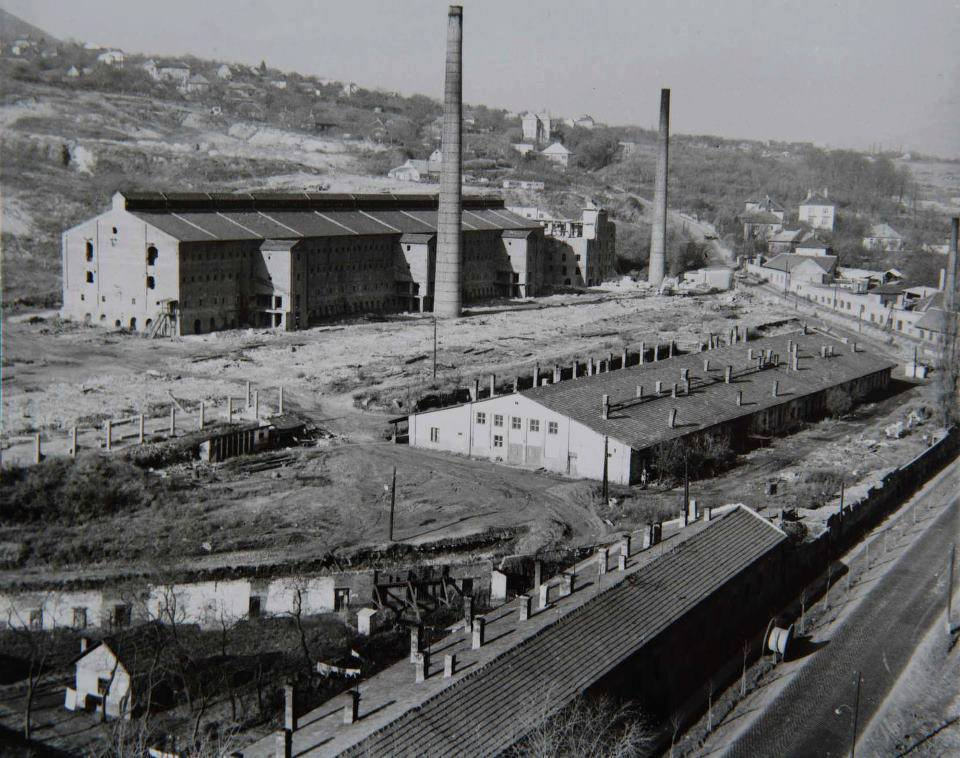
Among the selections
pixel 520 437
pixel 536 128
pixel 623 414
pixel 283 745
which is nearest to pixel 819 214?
pixel 536 128

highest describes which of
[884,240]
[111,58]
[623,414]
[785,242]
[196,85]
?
[111,58]

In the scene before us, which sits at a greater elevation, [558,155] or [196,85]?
[196,85]

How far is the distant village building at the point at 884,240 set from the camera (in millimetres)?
94875

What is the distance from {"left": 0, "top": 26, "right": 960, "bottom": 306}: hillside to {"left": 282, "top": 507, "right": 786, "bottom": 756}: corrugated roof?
43671 millimetres

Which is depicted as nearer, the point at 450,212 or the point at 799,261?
the point at 450,212

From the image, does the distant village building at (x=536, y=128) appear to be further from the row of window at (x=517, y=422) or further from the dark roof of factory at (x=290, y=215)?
the row of window at (x=517, y=422)

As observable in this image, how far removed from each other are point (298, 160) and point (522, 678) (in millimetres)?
88582

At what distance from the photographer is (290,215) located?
2240 inches

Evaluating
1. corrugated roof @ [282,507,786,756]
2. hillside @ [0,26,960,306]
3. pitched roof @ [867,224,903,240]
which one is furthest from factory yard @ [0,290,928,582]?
pitched roof @ [867,224,903,240]

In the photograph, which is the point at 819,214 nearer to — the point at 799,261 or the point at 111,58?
the point at 799,261

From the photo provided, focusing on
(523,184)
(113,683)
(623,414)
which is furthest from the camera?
(523,184)

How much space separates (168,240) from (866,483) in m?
31.0

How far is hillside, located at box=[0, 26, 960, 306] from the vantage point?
241 feet

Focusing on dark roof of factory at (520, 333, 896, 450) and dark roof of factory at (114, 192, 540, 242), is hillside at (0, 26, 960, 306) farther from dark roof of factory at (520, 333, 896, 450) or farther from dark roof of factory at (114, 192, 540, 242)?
dark roof of factory at (520, 333, 896, 450)
